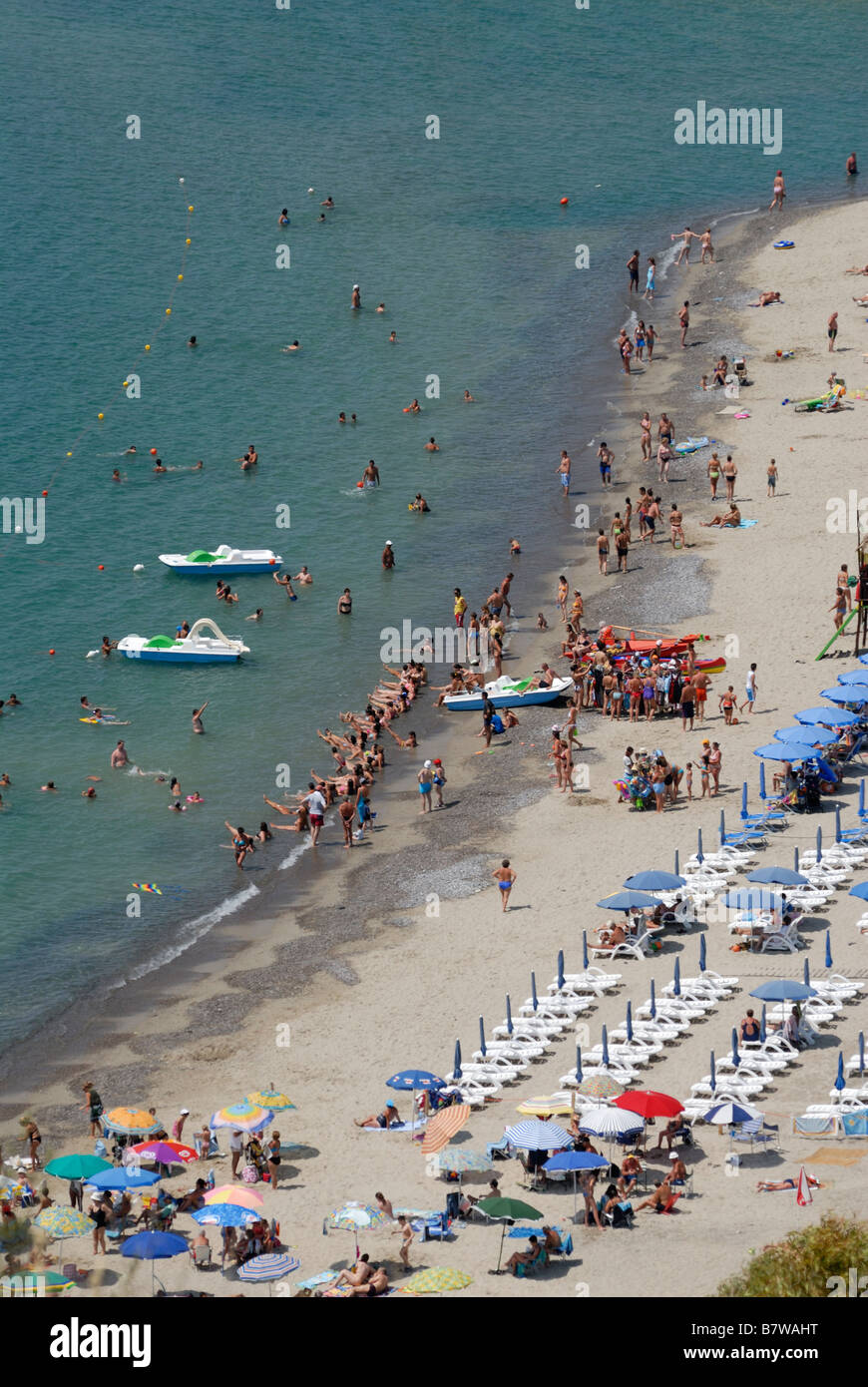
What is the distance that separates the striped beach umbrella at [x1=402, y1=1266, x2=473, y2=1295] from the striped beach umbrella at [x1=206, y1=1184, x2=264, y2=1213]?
11.0 feet

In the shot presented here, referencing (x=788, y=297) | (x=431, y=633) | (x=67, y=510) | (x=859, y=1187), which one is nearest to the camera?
(x=859, y=1187)

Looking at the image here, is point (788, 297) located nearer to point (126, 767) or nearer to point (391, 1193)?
point (126, 767)

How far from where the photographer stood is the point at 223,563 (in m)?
59.1

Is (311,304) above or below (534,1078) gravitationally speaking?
above

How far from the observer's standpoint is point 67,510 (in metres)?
63.8

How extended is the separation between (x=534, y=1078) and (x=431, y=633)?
79.0 ft

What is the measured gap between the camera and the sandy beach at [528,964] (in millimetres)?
27594

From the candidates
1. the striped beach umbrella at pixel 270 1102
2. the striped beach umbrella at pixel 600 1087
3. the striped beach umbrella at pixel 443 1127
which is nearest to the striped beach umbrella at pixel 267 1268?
the striped beach umbrella at pixel 443 1127

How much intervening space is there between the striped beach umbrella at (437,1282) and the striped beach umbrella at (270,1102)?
22.9ft

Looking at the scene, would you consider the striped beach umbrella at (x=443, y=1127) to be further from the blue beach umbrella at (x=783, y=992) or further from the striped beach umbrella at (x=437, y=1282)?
the blue beach umbrella at (x=783, y=992)

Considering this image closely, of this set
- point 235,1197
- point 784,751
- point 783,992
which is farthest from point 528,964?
point 235,1197

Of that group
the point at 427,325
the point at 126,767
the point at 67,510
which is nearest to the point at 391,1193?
the point at 126,767

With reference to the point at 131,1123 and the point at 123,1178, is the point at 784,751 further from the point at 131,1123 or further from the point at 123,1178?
the point at 123,1178

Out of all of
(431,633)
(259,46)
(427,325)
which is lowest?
(431,633)
